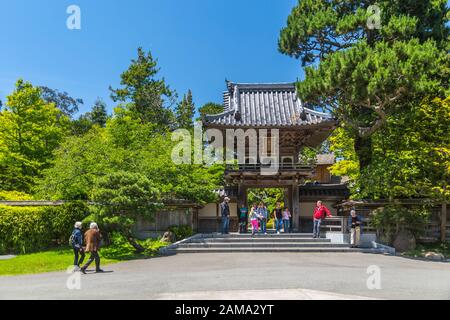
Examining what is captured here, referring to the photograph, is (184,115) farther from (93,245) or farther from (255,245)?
(93,245)

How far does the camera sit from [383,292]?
8844 millimetres

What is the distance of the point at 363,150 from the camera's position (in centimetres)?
2522

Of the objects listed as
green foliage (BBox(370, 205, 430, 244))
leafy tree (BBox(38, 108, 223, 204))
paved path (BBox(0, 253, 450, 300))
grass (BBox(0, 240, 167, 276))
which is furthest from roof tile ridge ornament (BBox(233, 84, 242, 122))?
paved path (BBox(0, 253, 450, 300))

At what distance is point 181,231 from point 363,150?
1197cm

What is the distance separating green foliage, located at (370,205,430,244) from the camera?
2056 cm

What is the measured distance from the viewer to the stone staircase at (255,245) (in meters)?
19.1

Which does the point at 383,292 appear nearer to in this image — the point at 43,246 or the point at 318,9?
the point at 43,246

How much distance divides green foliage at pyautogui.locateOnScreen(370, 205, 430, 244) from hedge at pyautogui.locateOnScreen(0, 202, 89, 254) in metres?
14.8

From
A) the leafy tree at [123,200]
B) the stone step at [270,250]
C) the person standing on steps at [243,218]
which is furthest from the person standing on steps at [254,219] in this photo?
the leafy tree at [123,200]

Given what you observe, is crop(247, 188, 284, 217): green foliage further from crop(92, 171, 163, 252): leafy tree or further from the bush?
crop(92, 171, 163, 252): leafy tree

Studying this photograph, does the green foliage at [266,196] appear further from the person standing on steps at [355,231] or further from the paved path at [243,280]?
the paved path at [243,280]

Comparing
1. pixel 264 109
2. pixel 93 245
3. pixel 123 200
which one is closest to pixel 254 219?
pixel 264 109

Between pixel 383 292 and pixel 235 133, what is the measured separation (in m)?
17.3

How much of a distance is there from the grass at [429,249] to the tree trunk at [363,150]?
5.80m
